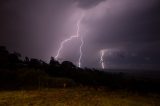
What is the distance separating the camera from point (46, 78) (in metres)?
32.5

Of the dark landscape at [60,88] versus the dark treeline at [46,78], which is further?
the dark treeline at [46,78]

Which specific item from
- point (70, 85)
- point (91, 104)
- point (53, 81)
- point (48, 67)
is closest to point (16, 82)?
point (53, 81)

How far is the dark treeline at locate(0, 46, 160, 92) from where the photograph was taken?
30.9 m

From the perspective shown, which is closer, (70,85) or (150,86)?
(70,85)

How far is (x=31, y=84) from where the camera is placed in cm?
3014

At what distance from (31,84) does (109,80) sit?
57.6 feet

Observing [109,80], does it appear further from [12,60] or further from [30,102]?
[30,102]

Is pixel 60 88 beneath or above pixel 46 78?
beneath

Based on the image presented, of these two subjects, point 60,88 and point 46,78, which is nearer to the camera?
point 60,88

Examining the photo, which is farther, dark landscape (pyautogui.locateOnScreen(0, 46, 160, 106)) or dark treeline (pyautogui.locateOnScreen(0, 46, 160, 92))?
dark treeline (pyautogui.locateOnScreen(0, 46, 160, 92))

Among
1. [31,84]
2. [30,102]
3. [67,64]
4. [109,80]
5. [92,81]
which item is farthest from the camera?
[67,64]

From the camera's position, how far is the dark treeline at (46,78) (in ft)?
101

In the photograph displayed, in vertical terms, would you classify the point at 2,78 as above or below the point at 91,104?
above

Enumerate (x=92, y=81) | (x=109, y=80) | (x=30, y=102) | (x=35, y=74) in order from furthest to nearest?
(x=109, y=80), (x=92, y=81), (x=35, y=74), (x=30, y=102)
